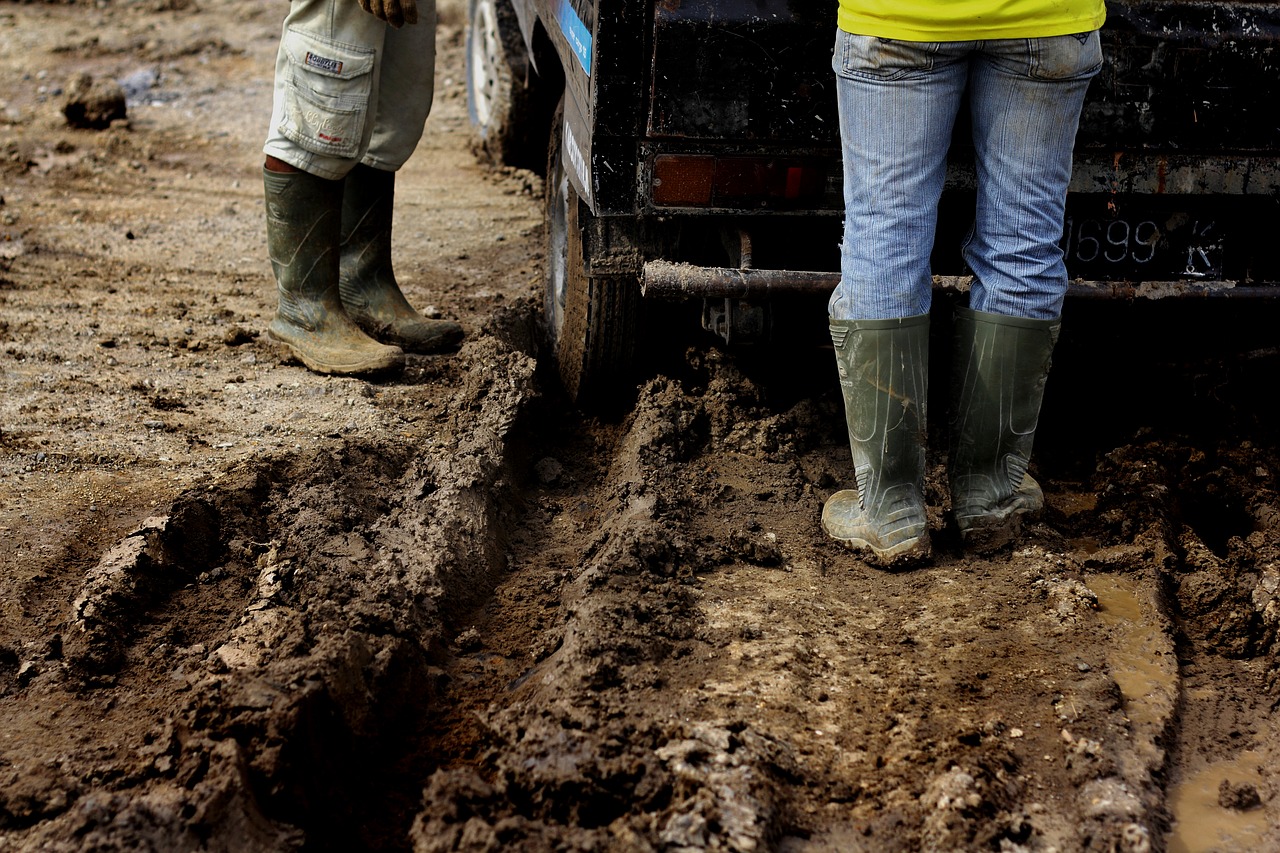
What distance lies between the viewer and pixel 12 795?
2072 mm

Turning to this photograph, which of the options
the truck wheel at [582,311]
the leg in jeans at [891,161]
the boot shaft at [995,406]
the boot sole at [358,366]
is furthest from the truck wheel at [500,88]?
the boot shaft at [995,406]

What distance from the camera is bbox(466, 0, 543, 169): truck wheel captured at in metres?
5.55

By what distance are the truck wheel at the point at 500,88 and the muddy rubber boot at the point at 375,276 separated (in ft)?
4.11

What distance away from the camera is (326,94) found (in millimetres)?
3896

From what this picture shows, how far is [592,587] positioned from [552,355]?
1465 mm

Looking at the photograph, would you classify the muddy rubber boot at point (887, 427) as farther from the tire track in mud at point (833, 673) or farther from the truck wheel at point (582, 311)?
the truck wheel at point (582, 311)

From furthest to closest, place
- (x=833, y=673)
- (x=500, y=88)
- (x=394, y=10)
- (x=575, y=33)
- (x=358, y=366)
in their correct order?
1. (x=500, y=88)
2. (x=358, y=366)
3. (x=394, y=10)
4. (x=575, y=33)
5. (x=833, y=673)

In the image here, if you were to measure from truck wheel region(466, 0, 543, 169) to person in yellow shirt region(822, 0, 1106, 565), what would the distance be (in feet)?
9.77

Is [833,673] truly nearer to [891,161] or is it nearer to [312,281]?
[891,161]

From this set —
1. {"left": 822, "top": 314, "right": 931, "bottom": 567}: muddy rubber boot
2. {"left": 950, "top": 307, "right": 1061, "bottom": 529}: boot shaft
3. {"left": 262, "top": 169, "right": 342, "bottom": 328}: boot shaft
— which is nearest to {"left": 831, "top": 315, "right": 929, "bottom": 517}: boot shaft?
{"left": 822, "top": 314, "right": 931, "bottom": 567}: muddy rubber boot

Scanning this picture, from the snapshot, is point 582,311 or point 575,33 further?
point 582,311

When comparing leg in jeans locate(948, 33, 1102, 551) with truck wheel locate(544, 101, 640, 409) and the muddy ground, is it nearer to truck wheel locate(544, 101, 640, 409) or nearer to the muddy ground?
the muddy ground

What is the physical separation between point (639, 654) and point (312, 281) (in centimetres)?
232

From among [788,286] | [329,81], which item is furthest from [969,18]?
[329,81]
